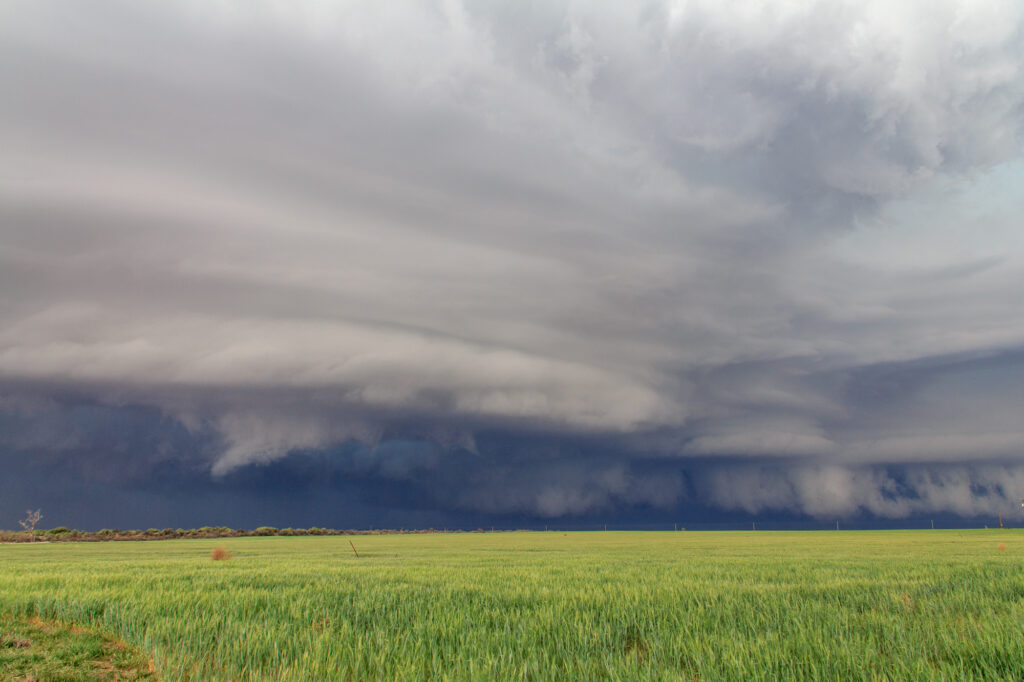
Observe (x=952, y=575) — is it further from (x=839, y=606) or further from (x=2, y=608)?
(x=2, y=608)

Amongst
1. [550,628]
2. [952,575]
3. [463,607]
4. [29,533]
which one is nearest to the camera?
[550,628]

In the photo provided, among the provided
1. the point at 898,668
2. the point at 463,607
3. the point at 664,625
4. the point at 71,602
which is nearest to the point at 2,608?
the point at 71,602

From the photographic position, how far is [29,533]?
11269 cm

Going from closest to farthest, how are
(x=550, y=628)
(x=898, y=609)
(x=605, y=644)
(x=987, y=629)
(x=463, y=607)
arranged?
(x=987, y=629) < (x=605, y=644) < (x=550, y=628) < (x=898, y=609) < (x=463, y=607)

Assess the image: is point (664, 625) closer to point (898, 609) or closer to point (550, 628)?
point (550, 628)

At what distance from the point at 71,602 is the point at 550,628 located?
10.5 m

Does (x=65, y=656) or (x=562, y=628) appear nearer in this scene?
(x=65, y=656)

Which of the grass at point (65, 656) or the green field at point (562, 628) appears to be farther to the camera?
the grass at point (65, 656)

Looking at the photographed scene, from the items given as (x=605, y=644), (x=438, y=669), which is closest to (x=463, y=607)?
(x=605, y=644)

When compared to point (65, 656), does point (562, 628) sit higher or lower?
higher

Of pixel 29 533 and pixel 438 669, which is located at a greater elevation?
pixel 438 669

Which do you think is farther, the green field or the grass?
the grass

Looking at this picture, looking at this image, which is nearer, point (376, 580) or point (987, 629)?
point (987, 629)

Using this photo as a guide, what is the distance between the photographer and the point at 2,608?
39.8 ft
